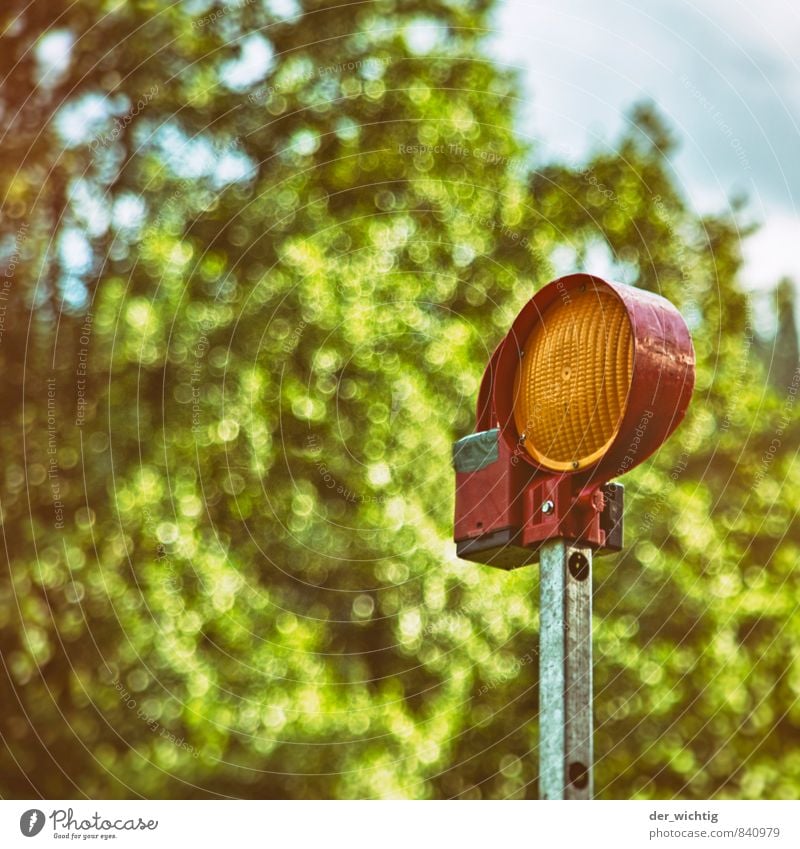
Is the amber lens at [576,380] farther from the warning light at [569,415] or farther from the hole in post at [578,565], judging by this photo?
the hole in post at [578,565]

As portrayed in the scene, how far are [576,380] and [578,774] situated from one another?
1.95 ft

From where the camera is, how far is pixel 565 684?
172cm

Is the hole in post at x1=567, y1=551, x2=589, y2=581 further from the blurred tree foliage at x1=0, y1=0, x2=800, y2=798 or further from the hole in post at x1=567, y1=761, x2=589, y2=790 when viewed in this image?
the blurred tree foliage at x1=0, y1=0, x2=800, y2=798

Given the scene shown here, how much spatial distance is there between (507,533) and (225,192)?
3.55 meters

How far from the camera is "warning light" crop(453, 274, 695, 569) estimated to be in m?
1.79

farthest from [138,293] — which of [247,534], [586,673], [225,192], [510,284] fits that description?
[586,673]
